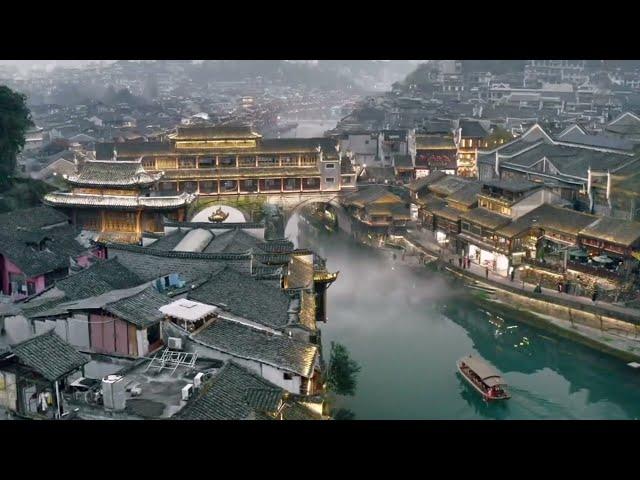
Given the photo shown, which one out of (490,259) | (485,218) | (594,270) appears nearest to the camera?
(594,270)

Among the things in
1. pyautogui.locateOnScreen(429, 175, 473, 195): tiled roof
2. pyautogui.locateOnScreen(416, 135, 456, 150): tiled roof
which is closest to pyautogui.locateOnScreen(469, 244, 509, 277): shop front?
pyautogui.locateOnScreen(429, 175, 473, 195): tiled roof

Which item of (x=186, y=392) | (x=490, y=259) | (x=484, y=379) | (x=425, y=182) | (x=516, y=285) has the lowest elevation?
(x=484, y=379)

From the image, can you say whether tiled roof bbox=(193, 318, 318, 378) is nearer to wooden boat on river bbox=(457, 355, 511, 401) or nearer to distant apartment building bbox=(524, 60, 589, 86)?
wooden boat on river bbox=(457, 355, 511, 401)

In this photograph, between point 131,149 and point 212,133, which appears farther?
point 212,133

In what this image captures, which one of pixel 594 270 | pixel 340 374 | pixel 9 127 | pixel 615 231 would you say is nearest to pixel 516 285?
pixel 594 270

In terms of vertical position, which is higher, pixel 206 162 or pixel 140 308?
pixel 206 162

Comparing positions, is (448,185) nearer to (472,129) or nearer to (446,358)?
(472,129)

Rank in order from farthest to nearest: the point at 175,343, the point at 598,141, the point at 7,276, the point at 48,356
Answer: the point at 598,141
the point at 7,276
the point at 175,343
the point at 48,356
